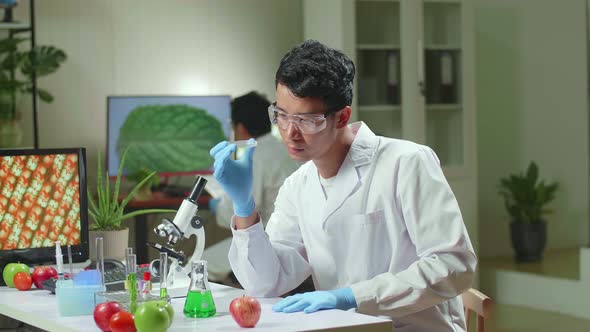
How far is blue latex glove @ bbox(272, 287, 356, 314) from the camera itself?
2.15m

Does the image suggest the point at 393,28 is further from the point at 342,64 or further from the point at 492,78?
the point at 342,64

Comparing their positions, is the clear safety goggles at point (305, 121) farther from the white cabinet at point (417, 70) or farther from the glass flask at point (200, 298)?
the white cabinet at point (417, 70)

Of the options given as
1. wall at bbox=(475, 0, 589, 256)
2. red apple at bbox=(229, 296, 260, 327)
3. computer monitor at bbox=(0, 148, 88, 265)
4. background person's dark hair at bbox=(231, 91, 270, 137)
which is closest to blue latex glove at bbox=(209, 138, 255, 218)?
red apple at bbox=(229, 296, 260, 327)

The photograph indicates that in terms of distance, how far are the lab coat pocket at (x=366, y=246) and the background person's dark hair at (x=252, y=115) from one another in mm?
2373

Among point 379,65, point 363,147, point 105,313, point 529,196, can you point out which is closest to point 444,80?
point 379,65

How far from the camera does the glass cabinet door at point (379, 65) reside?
6.23 metres

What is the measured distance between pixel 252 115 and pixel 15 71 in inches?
76.1

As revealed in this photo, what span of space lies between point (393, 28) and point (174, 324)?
175 inches

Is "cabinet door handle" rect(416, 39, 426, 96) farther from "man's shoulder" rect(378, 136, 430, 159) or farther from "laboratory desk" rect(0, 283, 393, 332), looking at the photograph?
"laboratory desk" rect(0, 283, 393, 332)

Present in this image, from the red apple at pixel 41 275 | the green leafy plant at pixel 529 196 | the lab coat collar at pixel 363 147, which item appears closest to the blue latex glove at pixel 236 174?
the lab coat collar at pixel 363 147

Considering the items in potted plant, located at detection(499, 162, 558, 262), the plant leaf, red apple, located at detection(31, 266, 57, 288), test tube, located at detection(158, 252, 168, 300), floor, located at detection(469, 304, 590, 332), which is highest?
the plant leaf

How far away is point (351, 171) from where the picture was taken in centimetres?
246

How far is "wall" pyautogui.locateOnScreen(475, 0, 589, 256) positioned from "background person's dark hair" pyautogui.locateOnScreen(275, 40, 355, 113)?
5.24 metres

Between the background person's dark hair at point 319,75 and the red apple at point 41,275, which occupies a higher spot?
the background person's dark hair at point 319,75
